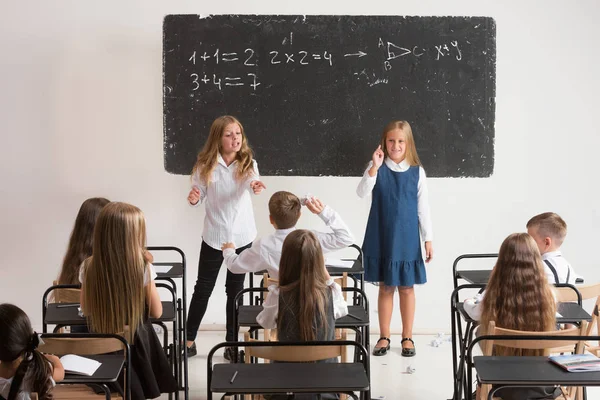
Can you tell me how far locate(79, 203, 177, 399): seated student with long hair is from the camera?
12.0 ft

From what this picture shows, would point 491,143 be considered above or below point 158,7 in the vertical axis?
below

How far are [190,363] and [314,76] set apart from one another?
209cm

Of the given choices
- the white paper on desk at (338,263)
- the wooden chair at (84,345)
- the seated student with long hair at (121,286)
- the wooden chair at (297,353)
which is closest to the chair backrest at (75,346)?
the wooden chair at (84,345)

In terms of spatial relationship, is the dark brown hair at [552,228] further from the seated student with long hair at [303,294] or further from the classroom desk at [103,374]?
the classroom desk at [103,374]

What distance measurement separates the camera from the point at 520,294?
3.62 m

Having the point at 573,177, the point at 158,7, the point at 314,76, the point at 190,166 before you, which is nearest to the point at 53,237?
the point at 190,166

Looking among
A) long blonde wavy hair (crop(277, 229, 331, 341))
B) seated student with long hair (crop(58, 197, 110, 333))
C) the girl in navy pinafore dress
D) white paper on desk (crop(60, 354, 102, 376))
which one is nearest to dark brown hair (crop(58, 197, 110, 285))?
seated student with long hair (crop(58, 197, 110, 333))

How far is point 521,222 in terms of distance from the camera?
5863 millimetres

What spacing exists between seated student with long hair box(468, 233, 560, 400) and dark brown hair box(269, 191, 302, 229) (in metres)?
1.07

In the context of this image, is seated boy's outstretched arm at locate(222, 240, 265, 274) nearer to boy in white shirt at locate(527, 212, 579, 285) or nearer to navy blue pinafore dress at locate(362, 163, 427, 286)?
navy blue pinafore dress at locate(362, 163, 427, 286)

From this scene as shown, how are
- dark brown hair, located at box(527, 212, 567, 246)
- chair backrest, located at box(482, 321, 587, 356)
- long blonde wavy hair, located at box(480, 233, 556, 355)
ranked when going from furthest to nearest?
dark brown hair, located at box(527, 212, 567, 246) → long blonde wavy hair, located at box(480, 233, 556, 355) → chair backrest, located at box(482, 321, 587, 356)

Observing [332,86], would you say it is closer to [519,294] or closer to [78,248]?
[78,248]

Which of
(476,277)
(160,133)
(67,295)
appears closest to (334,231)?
(476,277)

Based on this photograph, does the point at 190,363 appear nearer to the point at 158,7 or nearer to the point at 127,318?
the point at 127,318
